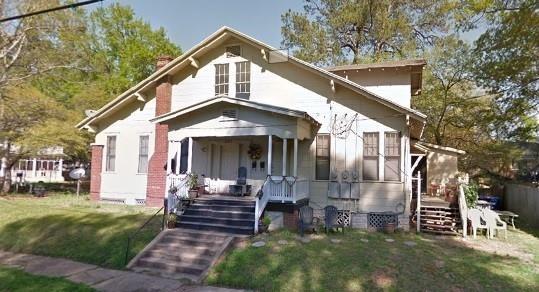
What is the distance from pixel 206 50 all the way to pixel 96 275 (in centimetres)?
1034

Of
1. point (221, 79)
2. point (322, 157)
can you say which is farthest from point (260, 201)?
point (221, 79)

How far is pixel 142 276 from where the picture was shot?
854 centimetres

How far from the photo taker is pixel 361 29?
1096 inches

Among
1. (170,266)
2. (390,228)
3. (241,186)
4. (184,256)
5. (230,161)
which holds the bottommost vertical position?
(170,266)

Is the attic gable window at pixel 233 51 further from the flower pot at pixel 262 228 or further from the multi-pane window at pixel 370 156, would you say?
the flower pot at pixel 262 228

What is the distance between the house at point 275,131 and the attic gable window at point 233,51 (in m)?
0.05

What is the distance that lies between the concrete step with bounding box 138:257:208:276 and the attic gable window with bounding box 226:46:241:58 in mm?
9335

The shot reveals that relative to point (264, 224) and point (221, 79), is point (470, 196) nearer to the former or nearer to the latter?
point (264, 224)

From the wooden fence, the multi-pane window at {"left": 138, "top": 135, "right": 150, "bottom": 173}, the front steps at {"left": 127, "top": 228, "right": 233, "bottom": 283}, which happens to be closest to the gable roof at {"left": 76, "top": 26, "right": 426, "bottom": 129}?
the multi-pane window at {"left": 138, "top": 135, "right": 150, "bottom": 173}

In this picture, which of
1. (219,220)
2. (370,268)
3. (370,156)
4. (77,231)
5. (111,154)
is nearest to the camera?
(370,268)

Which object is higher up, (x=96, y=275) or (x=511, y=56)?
(x=511, y=56)

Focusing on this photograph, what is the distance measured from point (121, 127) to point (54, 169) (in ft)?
114

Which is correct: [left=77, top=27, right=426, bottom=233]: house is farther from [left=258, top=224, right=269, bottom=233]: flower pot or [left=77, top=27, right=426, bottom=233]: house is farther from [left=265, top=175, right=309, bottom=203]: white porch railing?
[left=258, top=224, right=269, bottom=233]: flower pot

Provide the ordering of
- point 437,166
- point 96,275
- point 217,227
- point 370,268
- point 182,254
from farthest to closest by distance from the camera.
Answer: point 437,166 → point 217,227 → point 182,254 → point 96,275 → point 370,268
